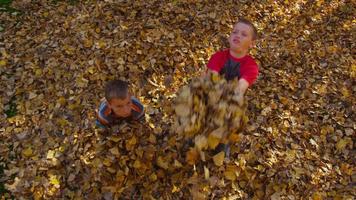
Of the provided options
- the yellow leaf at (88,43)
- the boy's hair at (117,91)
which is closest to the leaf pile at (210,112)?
the boy's hair at (117,91)

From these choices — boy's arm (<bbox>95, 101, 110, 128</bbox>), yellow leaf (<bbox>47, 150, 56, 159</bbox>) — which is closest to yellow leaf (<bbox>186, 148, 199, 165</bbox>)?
boy's arm (<bbox>95, 101, 110, 128</bbox>)

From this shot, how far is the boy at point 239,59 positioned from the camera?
4.35 meters

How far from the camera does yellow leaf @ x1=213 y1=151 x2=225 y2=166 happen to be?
4.62 meters

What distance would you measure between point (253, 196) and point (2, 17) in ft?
15.3

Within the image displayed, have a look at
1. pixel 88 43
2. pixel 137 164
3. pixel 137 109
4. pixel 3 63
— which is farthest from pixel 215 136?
pixel 3 63

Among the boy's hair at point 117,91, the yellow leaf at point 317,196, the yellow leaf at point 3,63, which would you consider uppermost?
the boy's hair at point 117,91

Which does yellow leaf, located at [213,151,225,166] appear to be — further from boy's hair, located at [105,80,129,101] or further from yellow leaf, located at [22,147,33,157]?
yellow leaf, located at [22,147,33,157]

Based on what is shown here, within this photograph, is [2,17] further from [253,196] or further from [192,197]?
[253,196]

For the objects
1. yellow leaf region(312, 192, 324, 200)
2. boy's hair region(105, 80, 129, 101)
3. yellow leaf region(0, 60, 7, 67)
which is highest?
boy's hair region(105, 80, 129, 101)

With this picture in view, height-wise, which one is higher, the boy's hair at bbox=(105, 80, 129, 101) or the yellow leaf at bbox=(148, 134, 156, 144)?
the boy's hair at bbox=(105, 80, 129, 101)

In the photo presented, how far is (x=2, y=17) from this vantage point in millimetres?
6477

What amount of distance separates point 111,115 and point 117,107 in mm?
317

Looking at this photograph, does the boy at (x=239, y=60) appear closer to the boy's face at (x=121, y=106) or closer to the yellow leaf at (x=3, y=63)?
the boy's face at (x=121, y=106)

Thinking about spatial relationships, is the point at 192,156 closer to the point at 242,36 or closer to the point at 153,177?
the point at 153,177
